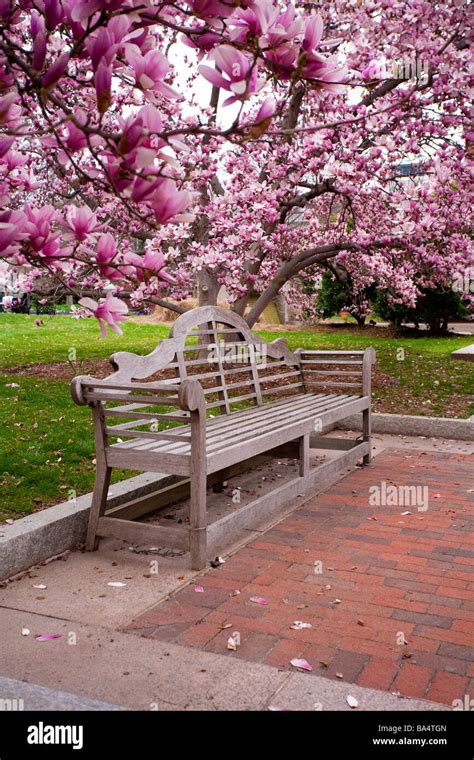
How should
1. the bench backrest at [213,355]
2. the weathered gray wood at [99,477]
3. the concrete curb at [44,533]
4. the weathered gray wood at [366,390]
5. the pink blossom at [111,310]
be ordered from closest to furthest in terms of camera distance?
the pink blossom at [111,310] < the concrete curb at [44,533] < the weathered gray wood at [99,477] < the bench backrest at [213,355] < the weathered gray wood at [366,390]

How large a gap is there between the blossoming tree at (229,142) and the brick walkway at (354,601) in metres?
1.61

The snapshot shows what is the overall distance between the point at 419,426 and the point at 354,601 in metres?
4.50

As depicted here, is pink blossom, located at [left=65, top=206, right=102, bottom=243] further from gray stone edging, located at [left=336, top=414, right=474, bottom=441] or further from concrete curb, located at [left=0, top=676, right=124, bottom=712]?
gray stone edging, located at [left=336, top=414, right=474, bottom=441]

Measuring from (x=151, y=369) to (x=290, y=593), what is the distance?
1.80 meters

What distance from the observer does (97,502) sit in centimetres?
427

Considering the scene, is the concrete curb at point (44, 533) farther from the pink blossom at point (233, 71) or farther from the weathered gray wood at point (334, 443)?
the pink blossom at point (233, 71)

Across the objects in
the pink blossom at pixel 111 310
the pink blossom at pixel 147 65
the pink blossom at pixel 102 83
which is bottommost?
the pink blossom at pixel 111 310

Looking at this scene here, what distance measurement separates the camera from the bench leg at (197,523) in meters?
4.00

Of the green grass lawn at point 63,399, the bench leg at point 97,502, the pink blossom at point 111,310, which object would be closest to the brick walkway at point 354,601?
the bench leg at point 97,502

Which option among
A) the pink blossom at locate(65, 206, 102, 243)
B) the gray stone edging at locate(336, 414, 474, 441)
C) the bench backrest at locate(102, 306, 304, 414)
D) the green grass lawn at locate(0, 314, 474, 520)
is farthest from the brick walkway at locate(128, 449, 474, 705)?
the gray stone edging at locate(336, 414, 474, 441)

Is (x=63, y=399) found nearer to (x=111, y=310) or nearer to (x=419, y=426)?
(x=419, y=426)

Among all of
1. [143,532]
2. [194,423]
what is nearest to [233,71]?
[194,423]

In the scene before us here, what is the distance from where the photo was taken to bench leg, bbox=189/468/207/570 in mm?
4004

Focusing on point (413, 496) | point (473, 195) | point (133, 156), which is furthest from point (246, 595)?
point (473, 195)
